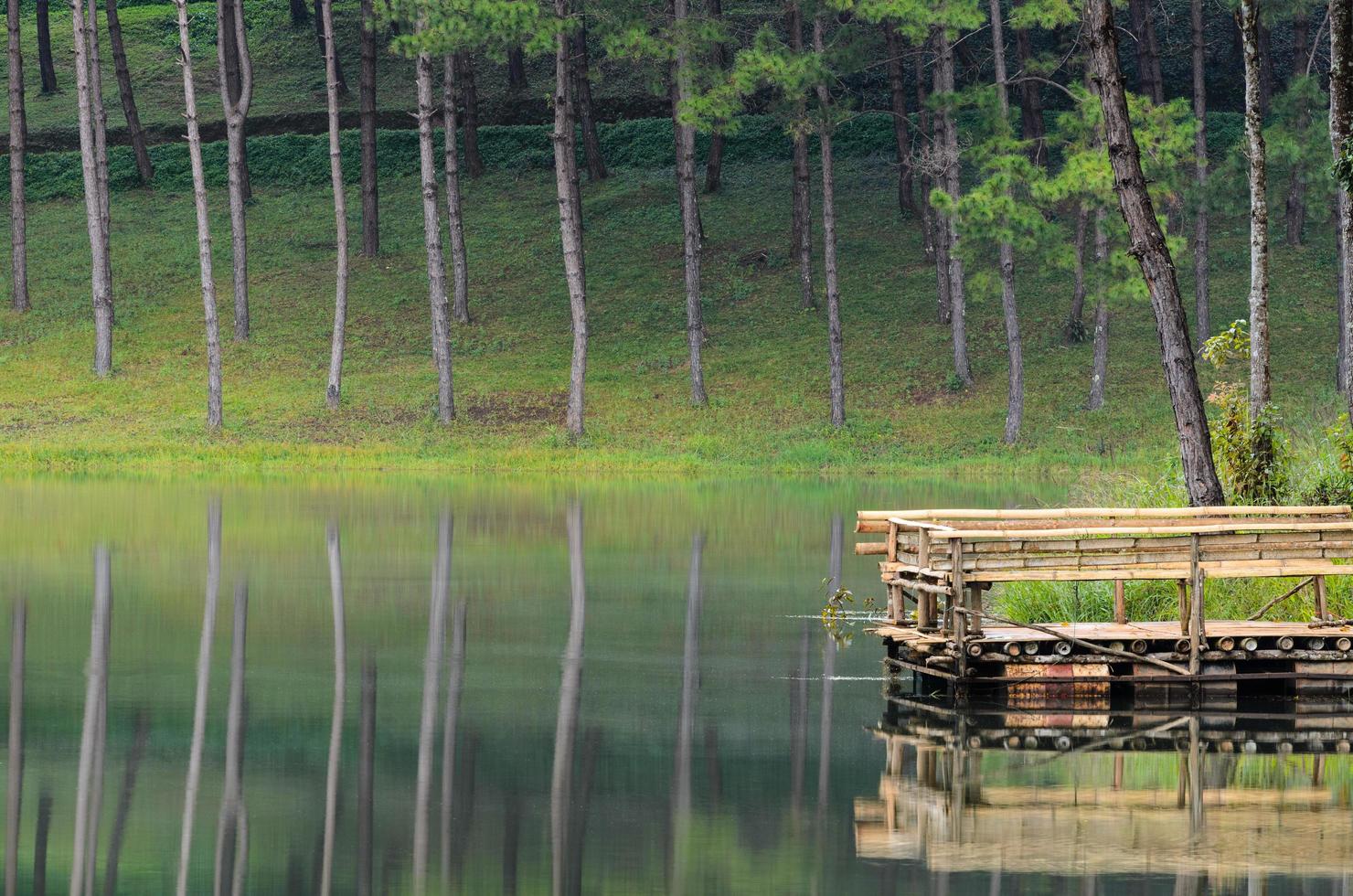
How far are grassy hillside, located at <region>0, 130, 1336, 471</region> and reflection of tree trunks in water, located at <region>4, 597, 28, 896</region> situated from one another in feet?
69.8

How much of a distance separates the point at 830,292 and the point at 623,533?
52.2ft

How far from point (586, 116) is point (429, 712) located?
4637 centimetres

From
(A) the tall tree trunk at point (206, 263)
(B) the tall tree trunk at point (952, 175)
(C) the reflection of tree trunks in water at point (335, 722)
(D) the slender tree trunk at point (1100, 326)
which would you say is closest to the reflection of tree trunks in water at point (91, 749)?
(C) the reflection of tree trunks in water at point (335, 722)

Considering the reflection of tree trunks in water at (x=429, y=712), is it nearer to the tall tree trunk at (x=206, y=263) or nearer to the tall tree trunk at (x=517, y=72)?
the tall tree trunk at (x=206, y=263)

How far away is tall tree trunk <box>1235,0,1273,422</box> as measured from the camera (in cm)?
1977

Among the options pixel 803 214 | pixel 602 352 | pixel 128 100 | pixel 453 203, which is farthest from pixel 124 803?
pixel 128 100

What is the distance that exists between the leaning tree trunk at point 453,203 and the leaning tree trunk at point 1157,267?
2740 centimetres

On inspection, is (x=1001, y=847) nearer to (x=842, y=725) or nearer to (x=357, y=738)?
(x=842, y=725)

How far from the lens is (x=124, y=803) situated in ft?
35.4

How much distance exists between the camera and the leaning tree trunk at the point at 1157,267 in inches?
733

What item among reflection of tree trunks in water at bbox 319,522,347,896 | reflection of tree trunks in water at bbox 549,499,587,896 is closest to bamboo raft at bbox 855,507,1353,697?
reflection of tree trunks in water at bbox 549,499,587,896

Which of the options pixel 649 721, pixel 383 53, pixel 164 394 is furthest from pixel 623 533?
pixel 383 53

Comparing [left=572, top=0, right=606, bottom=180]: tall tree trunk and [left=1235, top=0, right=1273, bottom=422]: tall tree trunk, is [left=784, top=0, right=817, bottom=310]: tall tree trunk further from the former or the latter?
[left=1235, top=0, right=1273, bottom=422]: tall tree trunk

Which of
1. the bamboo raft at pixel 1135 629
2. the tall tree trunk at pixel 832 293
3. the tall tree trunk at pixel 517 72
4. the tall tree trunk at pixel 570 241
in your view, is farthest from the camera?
the tall tree trunk at pixel 517 72
